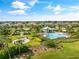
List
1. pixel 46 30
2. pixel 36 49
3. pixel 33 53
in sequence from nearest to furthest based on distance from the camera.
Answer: pixel 33 53 < pixel 36 49 < pixel 46 30

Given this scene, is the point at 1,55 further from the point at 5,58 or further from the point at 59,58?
the point at 59,58

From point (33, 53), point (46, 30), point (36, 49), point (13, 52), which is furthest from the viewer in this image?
point (46, 30)

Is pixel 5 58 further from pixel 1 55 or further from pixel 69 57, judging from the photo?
pixel 69 57

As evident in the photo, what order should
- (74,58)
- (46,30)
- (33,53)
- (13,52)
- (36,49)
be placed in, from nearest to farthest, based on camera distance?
1. (74,58)
2. (13,52)
3. (33,53)
4. (36,49)
5. (46,30)

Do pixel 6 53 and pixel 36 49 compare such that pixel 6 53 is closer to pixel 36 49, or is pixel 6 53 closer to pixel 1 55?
pixel 1 55

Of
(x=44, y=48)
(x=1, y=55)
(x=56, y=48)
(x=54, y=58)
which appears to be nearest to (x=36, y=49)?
(x=44, y=48)

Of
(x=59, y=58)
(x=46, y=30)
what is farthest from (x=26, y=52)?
(x=46, y=30)

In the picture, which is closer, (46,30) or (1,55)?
(1,55)

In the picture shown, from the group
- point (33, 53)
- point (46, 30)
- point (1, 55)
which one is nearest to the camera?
point (1, 55)

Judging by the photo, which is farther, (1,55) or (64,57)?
(64,57)
